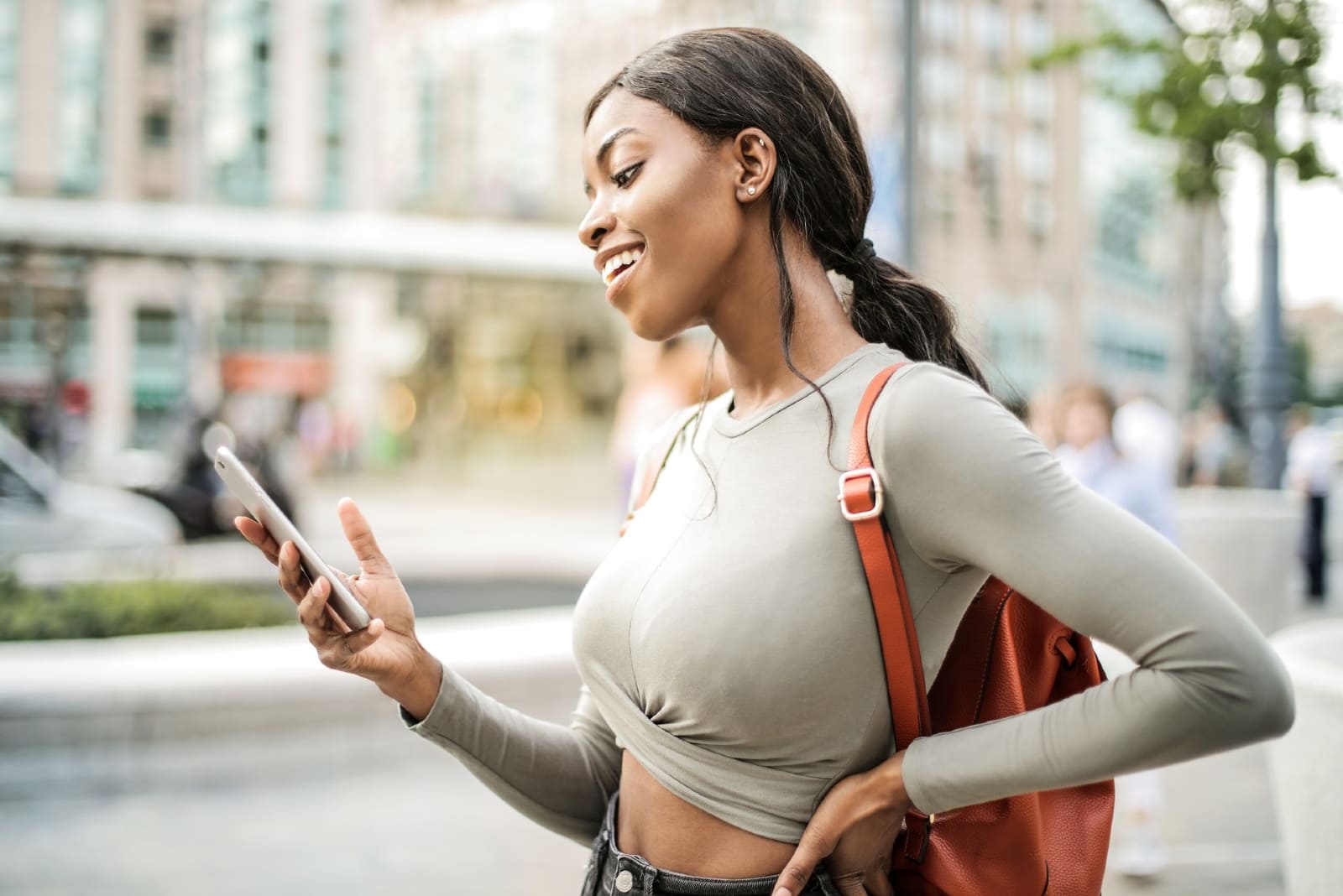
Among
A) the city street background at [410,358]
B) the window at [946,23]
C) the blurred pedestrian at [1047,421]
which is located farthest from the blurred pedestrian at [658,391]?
the window at [946,23]

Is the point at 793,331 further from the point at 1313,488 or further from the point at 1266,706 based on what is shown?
the point at 1313,488

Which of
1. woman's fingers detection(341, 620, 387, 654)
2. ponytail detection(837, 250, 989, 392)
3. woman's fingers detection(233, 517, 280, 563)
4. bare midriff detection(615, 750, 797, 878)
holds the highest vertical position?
ponytail detection(837, 250, 989, 392)

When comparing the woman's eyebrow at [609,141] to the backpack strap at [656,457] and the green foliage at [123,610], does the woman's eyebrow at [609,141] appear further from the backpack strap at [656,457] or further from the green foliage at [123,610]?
the green foliage at [123,610]

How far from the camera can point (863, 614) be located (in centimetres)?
137

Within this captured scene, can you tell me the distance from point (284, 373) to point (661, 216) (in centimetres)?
3929

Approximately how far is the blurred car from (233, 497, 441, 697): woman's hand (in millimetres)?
8851

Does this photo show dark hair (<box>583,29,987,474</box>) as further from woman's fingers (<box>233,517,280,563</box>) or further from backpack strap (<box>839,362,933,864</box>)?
woman's fingers (<box>233,517,280,563</box>)

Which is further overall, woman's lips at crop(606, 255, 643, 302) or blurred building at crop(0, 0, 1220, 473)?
blurred building at crop(0, 0, 1220, 473)

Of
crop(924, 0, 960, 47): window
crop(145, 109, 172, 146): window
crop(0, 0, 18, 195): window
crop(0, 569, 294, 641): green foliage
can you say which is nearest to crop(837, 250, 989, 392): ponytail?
crop(0, 569, 294, 641): green foliage

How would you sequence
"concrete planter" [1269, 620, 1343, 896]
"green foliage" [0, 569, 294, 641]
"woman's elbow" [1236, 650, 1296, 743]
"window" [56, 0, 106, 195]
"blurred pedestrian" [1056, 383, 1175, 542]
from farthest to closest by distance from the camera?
"window" [56, 0, 106, 195] → "green foliage" [0, 569, 294, 641] → "blurred pedestrian" [1056, 383, 1175, 542] → "concrete planter" [1269, 620, 1343, 896] → "woman's elbow" [1236, 650, 1296, 743]

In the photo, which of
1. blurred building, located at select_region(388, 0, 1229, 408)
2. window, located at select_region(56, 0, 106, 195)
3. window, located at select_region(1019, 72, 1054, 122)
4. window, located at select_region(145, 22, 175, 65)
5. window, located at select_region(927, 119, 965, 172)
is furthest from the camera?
window, located at select_region(1019, 72, 1054, 122)

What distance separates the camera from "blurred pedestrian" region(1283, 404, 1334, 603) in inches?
498

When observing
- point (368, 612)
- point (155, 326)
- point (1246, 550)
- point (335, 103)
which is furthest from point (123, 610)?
point (335, 103)

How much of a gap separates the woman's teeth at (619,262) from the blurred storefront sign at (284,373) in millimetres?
38956
